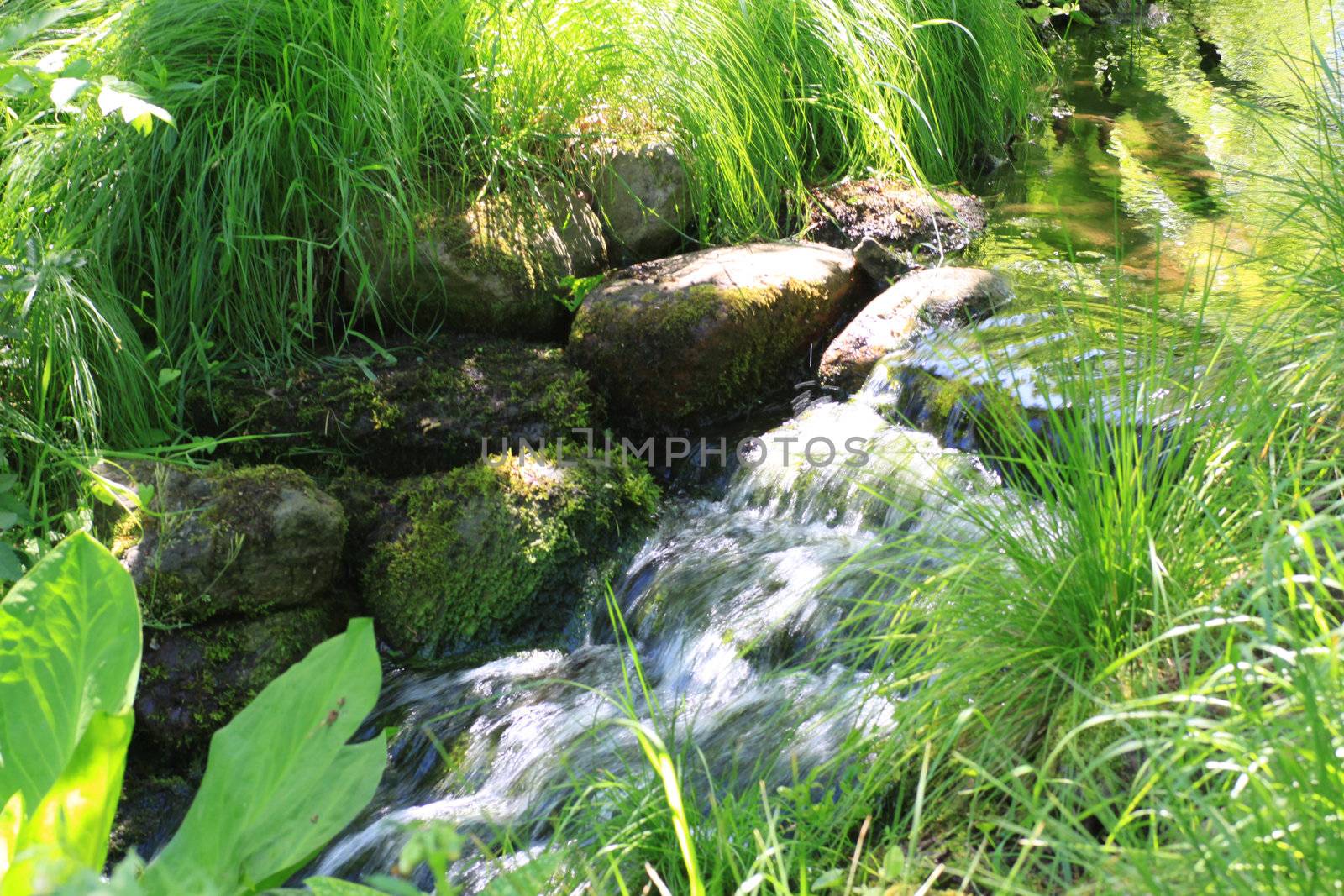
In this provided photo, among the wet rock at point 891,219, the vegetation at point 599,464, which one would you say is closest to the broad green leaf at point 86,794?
the vegetation at point 599,464

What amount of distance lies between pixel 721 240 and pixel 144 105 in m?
2.73

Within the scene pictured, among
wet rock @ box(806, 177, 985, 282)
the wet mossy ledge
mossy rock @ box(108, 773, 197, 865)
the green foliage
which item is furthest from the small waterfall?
wet rock @ box(806, 177, 985, 282)

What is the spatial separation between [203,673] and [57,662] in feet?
4.42

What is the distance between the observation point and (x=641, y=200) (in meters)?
4.29

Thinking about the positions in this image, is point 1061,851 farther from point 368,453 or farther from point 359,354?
point 359,354

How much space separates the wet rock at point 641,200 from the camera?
422 cm

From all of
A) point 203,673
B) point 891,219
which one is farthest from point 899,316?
point 203,673

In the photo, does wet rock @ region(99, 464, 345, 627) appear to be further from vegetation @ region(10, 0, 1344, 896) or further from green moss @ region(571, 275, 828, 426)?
green moss @ region(571, 275, 828, 426)

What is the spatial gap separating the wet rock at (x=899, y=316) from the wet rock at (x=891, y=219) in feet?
1.72

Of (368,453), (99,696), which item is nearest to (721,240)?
(368,453)

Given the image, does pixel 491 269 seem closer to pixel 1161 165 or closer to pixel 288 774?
pixel 288 774

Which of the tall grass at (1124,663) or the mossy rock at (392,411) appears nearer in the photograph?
the tall grass at (1124,663)

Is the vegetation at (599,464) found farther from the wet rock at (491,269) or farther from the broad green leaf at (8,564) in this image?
the broad green leaf at (8,564)

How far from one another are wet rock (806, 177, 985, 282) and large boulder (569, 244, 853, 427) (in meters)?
0.81
